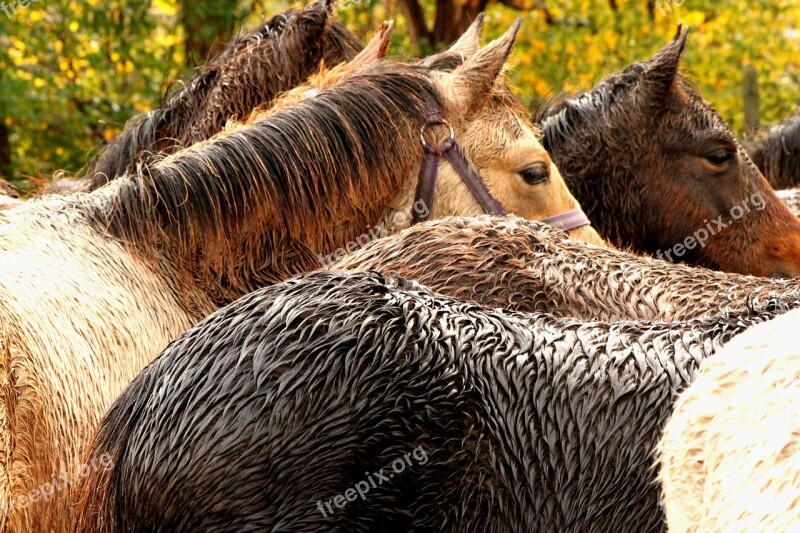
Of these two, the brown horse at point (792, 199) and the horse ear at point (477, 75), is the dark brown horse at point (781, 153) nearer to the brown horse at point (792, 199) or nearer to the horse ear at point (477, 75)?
the brown horse at point (792, 199)

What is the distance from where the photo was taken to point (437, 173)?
13.0ft

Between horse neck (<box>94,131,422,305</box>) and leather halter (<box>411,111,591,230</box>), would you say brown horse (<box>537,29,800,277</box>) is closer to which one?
leather halter (<box>411,111,591,230</box>)

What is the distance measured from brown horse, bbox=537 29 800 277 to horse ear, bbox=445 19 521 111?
1264 mm

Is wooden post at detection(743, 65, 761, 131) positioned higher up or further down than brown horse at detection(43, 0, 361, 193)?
further down

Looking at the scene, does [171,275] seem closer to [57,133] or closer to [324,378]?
[324,378]

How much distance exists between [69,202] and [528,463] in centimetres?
205

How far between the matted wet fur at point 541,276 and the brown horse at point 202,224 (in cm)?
62

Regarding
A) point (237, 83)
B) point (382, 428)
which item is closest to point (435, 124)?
point (237, 83)

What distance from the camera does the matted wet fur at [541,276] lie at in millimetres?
2848

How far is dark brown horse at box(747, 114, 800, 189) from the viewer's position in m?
7.75

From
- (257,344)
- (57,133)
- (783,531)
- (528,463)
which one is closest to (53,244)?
(257,344)

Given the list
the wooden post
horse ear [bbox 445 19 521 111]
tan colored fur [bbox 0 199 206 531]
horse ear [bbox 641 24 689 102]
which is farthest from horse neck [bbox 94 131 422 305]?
the wooden post

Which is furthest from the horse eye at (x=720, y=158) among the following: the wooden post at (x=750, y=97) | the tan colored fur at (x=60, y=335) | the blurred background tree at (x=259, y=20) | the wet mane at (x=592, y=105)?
the wooden post at (x=750, y=97)

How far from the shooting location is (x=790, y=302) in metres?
2.44
